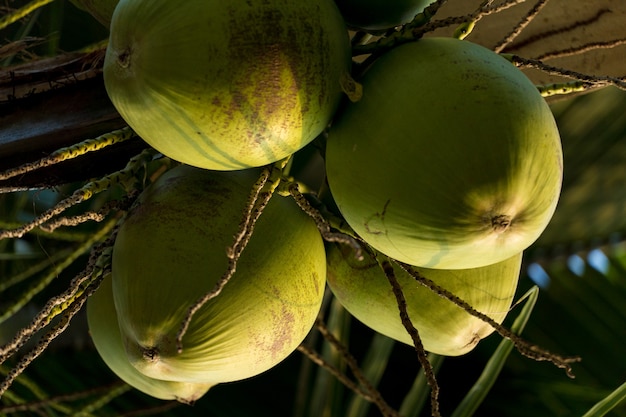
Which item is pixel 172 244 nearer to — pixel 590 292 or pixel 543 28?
pixel 543 28

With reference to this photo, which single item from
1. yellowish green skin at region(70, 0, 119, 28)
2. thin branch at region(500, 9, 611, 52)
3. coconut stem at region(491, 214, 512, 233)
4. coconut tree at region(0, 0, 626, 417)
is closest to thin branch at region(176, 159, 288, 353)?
coconut tree at region(0, 0, 626, 417)

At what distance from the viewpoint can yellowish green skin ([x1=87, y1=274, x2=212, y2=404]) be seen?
1.03 metres

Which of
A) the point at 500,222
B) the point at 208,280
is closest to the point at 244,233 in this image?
the point at 208,280

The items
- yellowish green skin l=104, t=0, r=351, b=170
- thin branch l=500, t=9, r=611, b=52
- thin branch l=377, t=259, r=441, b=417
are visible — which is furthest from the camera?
thin branch l=500, t=9, r=611, b=52

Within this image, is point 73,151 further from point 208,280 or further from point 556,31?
point 556,31

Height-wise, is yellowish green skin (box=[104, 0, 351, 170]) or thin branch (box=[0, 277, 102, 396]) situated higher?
yellowish green skin (box=[104, 0, 351, 170])

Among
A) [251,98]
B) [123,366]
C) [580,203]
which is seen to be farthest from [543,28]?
[123,366]

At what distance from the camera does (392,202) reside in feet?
2.64

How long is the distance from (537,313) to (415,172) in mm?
1190

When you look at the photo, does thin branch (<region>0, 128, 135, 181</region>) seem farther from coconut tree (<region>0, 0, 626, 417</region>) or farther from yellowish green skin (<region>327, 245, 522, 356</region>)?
yellowish green skin (<region>327, 245, 522, 356</region>)

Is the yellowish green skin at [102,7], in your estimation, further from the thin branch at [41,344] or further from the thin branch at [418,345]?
the thin branch at [418,345]

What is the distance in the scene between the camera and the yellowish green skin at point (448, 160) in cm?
78

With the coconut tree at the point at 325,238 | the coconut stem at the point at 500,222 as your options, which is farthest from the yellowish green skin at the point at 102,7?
the coconut stem at the point at 500,222

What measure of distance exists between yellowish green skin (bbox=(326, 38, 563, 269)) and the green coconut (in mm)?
106
